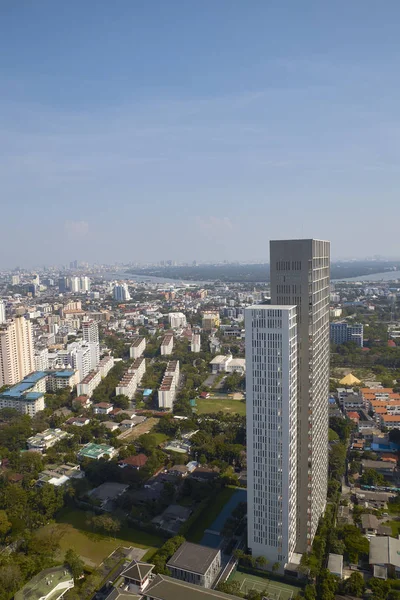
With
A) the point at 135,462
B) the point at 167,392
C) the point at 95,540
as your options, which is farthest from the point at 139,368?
the point at 95,540

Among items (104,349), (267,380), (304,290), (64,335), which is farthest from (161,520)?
(64,335)

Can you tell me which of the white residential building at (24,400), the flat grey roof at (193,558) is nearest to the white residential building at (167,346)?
the white residential building at (24,400)

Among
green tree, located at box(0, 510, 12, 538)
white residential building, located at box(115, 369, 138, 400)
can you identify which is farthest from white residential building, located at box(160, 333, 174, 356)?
green tree, located at box(0, 510, 12, 538)

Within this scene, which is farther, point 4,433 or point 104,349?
point 104,349

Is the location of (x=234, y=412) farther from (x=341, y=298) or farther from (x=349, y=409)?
(x=341, y=298)

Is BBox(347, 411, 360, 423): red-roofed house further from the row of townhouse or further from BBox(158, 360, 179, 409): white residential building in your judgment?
the row of townhouse

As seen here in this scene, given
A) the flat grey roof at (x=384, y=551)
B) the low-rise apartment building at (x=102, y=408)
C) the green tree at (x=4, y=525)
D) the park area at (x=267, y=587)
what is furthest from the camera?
the low-rise apartment building at (x=102, y=408)

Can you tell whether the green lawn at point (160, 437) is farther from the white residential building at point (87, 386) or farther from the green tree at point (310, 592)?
the green tree at point (310, 592)

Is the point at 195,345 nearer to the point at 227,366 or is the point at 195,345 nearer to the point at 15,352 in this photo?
the point at 227,366
